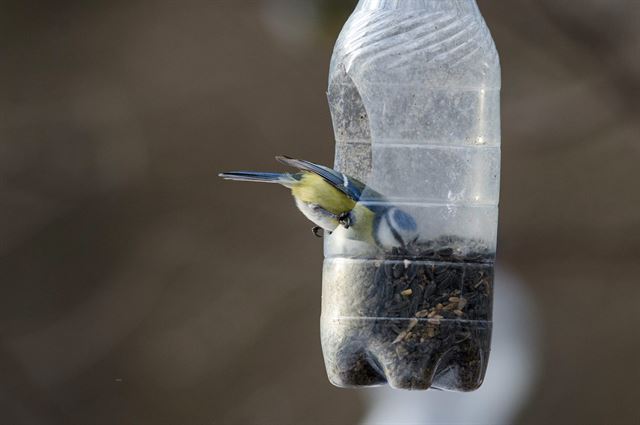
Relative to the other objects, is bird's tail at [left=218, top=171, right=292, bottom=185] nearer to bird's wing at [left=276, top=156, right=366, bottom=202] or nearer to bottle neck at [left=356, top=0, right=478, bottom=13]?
bird's wing at [left=276, top=156, right=366, bottom=202]

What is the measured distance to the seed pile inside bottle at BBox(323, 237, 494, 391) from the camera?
4.26 m

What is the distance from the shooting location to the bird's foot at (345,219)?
4359mm

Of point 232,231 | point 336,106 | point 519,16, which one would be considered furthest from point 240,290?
point 336,106

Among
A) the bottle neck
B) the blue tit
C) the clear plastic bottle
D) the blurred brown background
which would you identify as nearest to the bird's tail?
the blue tit

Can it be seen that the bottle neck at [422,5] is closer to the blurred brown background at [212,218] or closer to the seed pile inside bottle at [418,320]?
the seed pile inside bottle at [418,320]

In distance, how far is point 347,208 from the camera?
4.35 m

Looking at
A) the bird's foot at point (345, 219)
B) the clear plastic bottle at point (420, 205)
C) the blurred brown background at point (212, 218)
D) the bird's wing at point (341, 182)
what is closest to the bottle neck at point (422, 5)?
the clear plastic bottle at point (420, 205)

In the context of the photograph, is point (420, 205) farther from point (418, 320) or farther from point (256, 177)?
point (256, 177)

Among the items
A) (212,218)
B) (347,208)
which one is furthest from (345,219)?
(212,218)

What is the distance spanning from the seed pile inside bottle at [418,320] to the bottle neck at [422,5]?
2.47ft

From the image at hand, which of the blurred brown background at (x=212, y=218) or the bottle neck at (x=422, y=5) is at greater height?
the bottle neck at (x=422, y=5)

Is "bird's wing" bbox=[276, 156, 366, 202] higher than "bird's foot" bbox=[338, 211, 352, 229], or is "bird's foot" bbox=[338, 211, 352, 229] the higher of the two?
"bird's wing" bbox=[276, 156, 366, 202]

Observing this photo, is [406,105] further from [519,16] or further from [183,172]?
[183,172]

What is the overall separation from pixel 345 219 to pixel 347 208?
41mm
